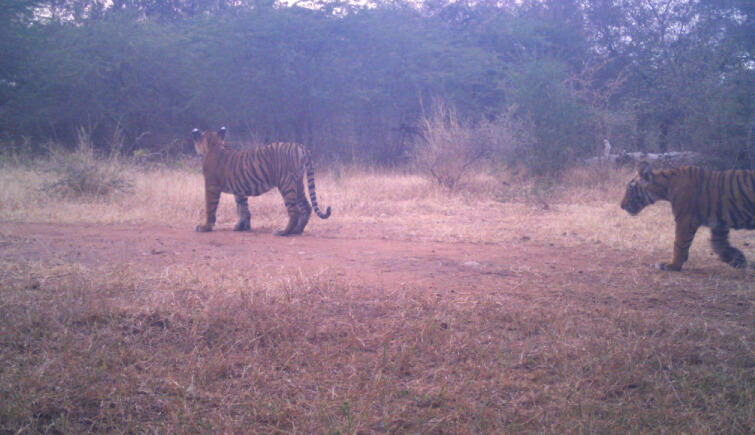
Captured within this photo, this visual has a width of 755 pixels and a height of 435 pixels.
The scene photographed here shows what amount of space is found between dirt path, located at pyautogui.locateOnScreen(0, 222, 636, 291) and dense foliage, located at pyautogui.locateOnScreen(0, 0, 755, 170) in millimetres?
9283

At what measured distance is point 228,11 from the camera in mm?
20297

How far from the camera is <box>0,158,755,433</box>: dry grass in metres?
2.60

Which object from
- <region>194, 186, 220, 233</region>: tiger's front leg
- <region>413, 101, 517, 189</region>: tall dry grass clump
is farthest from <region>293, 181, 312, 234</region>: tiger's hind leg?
<region>413, 101, 517, 189</region>: tall dry grass clump

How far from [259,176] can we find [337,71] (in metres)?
12.7

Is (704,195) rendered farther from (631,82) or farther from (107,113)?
(107,113)

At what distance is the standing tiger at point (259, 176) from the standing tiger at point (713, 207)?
429cm

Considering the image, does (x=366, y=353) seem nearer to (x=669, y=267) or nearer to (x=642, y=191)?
(x=669, y=267)

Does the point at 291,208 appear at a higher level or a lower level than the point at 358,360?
higher

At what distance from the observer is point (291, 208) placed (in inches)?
299

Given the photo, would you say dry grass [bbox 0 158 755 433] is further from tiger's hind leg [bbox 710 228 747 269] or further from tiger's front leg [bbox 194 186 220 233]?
tiger's front leg [bbox 194 186 220 233]

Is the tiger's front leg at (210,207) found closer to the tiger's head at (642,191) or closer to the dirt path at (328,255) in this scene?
the dirt path at (328,255)

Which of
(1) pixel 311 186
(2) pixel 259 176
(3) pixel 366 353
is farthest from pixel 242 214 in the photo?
(3) pixel 366 353

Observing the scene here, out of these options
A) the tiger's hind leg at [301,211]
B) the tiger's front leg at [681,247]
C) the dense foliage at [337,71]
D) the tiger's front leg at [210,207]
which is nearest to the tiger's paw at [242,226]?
the tiger's front leg at [210,207]

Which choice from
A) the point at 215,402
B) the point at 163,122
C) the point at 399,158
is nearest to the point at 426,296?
the point at 215,402
